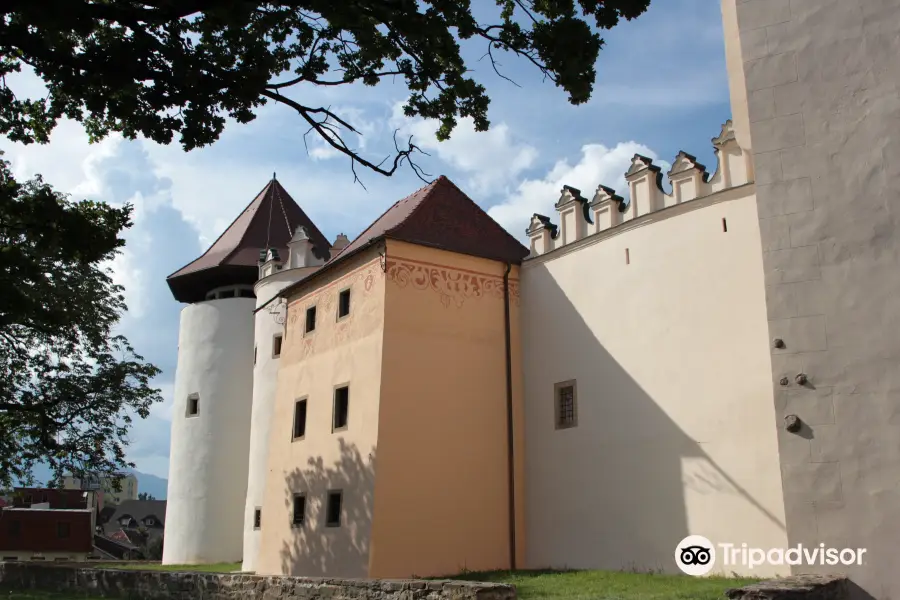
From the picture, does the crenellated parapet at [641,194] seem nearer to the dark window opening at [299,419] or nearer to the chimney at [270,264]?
the dark window opening at [299,419]

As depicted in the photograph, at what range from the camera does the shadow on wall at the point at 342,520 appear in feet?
52.4

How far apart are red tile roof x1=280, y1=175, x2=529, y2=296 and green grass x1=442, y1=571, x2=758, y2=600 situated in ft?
22.0

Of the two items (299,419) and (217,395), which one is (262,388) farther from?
(299,419)

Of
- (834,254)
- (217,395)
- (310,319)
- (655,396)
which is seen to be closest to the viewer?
(834,254)

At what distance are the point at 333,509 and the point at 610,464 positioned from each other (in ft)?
18.3

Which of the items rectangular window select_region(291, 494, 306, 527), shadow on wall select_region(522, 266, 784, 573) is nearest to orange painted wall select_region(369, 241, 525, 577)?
shadow on wall select_region(522, 266, 784, 573)

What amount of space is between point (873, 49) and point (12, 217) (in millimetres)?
9584

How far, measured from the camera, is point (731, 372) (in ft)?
45.9

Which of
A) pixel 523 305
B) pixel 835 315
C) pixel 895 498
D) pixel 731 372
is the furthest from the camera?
pixel 523 305

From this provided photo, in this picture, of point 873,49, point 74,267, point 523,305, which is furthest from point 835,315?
point 74,267

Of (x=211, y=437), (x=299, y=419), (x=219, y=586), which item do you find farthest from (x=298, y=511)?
(x=211, y=437)

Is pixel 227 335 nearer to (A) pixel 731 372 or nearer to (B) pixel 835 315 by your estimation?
(A) pixel 731 372

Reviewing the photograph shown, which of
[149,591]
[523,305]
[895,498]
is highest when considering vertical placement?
[523,305]

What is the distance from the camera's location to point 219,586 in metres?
13.1
